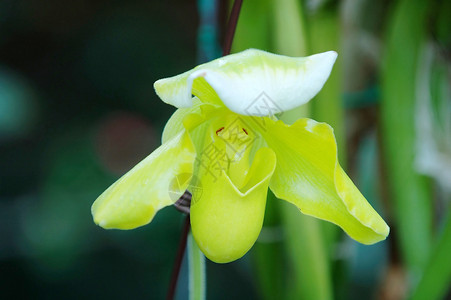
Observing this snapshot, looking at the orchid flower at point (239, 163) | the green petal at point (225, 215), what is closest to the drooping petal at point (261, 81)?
the orchid flower at point (239, 163)

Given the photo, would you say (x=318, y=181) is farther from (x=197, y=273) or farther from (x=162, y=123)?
(x=162, y=123)

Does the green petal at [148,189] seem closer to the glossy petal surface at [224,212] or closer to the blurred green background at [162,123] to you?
the glossy petal surface at [224,212]

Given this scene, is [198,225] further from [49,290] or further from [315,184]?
[49,290]

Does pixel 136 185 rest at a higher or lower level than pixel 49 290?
higher

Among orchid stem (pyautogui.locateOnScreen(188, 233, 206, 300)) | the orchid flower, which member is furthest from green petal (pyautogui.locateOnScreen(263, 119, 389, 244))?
orchid stem (pyautogui.locateOnScreen(188, 233, 206, 300))

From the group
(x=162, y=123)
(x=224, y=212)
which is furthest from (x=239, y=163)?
(x=162, y=123)

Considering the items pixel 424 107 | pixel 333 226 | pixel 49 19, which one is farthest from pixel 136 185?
pixel 49 19

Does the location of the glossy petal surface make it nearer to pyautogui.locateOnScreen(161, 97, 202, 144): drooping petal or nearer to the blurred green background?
pyautogui.locateOnScreen(161, 97, 202, 144): drooping petal
